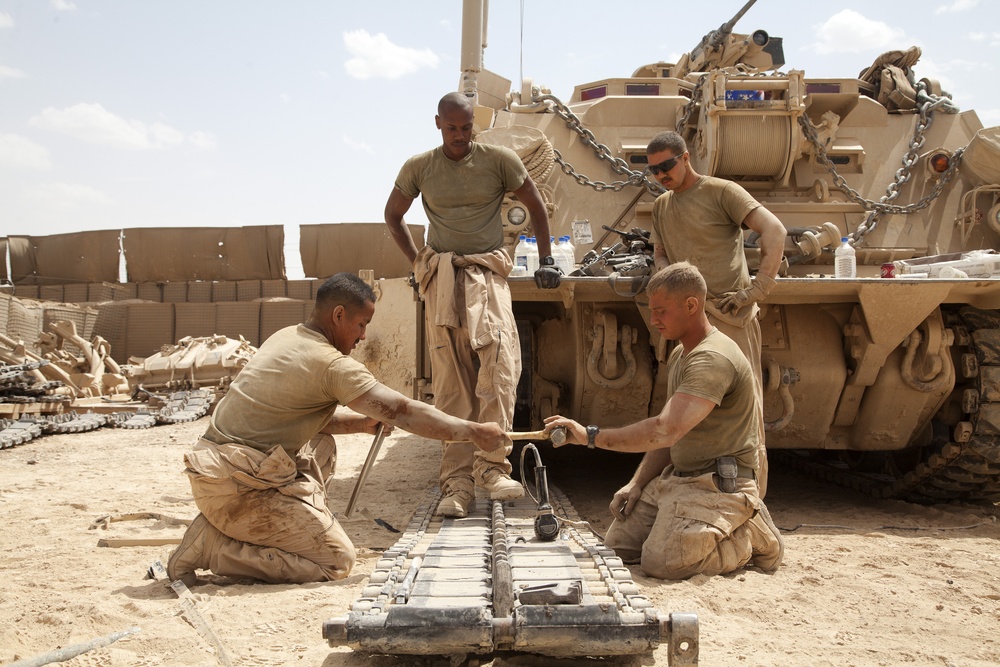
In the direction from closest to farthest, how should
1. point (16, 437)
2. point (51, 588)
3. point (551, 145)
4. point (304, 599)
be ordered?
point (304, 599), point (51, 588), point (551, 145), point (16, 437)

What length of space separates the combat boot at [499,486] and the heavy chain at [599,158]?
2588 millimetres

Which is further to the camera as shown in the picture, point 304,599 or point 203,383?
point 203,383

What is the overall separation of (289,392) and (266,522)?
0.49 meters

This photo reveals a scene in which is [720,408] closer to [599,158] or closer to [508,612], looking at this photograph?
[508,612]

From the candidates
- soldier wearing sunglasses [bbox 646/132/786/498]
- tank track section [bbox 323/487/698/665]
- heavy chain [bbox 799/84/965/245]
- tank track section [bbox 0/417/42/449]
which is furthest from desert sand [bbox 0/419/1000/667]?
tank track section [bbox 0/417/42/449]

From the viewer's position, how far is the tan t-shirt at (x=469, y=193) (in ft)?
14.3

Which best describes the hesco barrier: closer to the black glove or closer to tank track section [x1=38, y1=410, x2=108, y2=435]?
tank track section [x1=38, y1=410, x2=108, y2=435]

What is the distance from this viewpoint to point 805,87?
19.7ft

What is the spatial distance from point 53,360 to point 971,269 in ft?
37.9

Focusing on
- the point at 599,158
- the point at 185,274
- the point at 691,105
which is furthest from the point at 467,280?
the point at 185,274

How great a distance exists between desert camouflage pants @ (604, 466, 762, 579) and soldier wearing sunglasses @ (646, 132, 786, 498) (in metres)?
0.71

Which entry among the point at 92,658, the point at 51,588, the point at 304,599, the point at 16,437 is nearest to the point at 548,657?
the point at 304,599

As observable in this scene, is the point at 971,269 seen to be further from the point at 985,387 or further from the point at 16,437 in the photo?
the point at 16,437

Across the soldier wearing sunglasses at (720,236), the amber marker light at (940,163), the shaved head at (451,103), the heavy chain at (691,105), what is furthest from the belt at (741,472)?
the amber marker light at (940,163)
